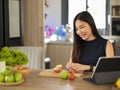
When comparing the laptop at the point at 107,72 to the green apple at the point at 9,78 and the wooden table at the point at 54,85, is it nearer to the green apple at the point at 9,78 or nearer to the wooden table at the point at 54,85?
the wooden table at the point at 54,85

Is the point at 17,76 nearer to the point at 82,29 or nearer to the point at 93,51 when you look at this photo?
the point at 82,29

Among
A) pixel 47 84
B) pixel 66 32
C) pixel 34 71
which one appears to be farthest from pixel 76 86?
pixel 66 32

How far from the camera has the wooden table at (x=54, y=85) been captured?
81.7 inches

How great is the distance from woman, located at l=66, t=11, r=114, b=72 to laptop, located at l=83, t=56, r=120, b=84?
0.50 meters

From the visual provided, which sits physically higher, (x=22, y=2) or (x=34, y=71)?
(x=22, y=2)

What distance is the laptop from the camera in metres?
2.12

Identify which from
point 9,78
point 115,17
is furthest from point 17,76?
point 115,17

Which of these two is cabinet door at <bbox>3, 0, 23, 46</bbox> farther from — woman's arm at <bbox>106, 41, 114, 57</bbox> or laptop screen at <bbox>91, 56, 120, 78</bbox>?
laptop screen at <bbox>91, 56, 120, 78</bbox>

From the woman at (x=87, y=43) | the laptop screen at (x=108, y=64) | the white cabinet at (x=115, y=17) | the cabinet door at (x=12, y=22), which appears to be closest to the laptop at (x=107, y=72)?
the laptop screen at (x=108, y=64)

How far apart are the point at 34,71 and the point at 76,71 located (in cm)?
43

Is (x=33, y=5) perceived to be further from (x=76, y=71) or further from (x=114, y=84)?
(x=114, y=84)

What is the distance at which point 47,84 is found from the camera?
2189 millimetres

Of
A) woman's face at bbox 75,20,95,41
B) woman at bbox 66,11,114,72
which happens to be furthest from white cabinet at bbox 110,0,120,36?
woman's face at bbox 75,20,95,41

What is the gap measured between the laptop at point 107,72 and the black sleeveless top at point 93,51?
66 cm
